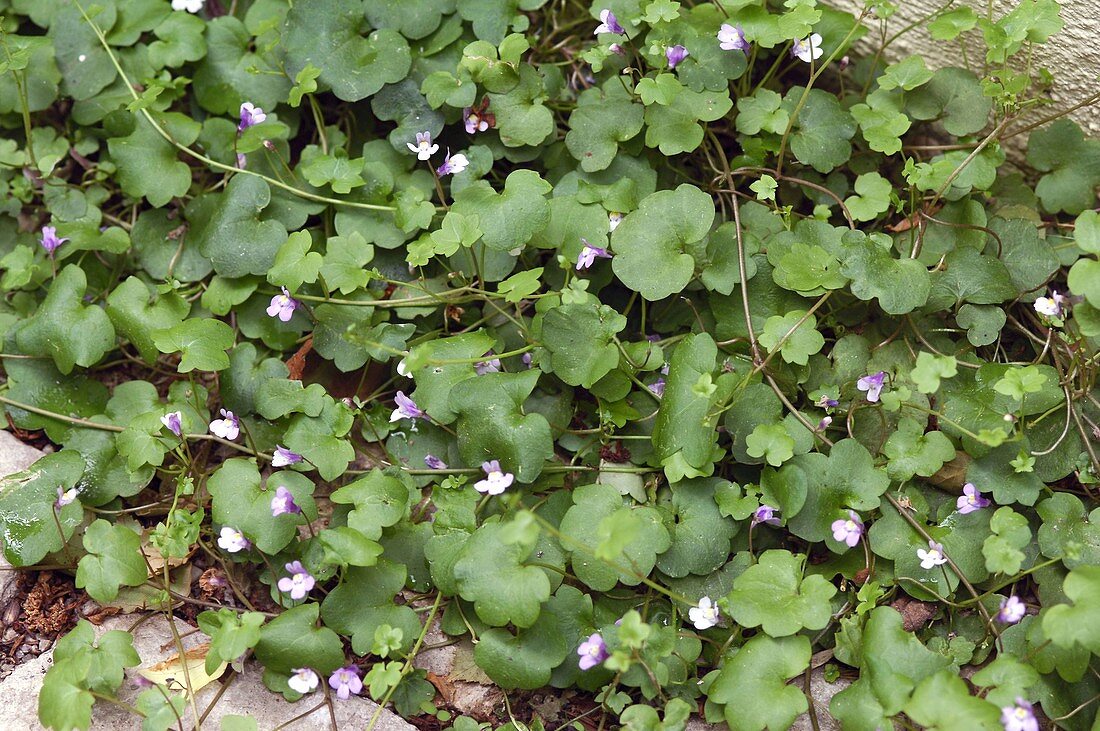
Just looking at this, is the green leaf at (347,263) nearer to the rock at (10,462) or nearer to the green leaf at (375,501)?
the green leaf at (375,501)

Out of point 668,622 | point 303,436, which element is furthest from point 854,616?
point 303,436

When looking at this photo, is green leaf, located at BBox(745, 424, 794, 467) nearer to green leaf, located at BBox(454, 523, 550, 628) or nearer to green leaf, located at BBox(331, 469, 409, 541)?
green leaf, located at BBox(454, 523, 550, 628)

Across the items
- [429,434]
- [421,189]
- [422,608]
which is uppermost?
[421,189]

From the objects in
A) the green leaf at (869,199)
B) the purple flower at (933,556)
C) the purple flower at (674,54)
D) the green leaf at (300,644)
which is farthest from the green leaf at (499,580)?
the purple flower at (674,54)

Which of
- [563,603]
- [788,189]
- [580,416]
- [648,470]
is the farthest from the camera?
[788,189]

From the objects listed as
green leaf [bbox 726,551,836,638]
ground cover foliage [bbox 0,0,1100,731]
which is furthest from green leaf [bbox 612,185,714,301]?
green leaf [bbox 726,551,836,638]

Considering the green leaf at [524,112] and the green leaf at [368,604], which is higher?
the green leaf at [524,112]

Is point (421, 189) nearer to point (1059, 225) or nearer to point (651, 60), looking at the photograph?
point (651, 60)

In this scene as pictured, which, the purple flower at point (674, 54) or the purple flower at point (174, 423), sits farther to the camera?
the purple flower at point (674, 54)

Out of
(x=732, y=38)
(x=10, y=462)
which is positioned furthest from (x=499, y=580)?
(x=732, y=38)
